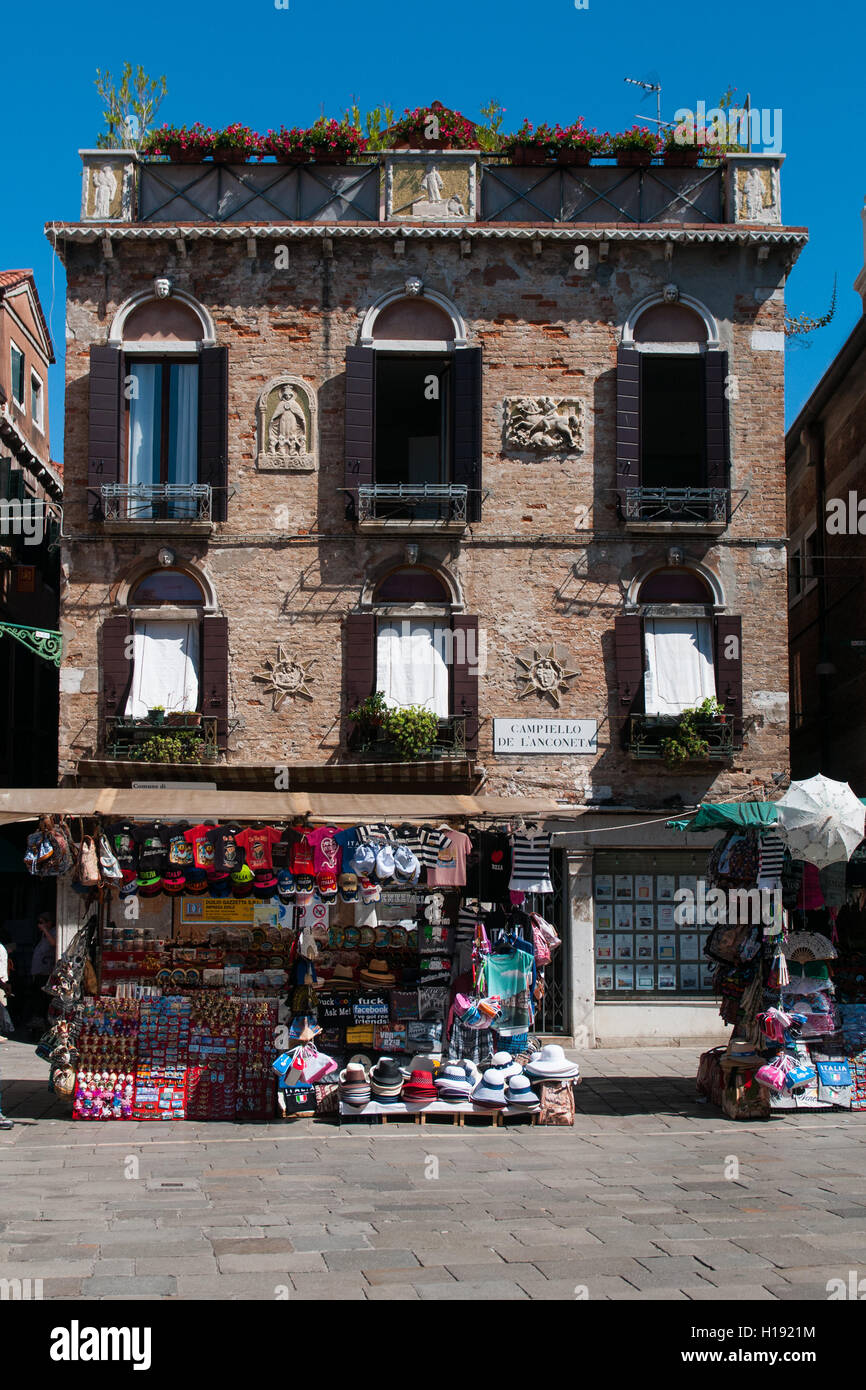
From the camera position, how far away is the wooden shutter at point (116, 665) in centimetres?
1953

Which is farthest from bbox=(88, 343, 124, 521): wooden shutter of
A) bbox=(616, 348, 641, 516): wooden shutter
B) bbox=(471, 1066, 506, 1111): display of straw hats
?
bbox=(471, 1066, 506, 1111): display of straw hats

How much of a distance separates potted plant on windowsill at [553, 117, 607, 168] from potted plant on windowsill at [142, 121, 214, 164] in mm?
5194

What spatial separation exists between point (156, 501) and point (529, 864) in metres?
9.06

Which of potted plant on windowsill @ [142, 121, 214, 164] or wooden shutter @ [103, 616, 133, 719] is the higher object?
potted plant on windowsill @ [142, 121, 214, 164]

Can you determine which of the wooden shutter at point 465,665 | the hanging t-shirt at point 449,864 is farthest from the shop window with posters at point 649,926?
the hanging t-shirt at point 449,864

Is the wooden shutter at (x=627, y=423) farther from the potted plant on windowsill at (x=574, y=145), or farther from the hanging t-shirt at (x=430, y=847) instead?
the hanging t-shirt at (x=430, y=847)

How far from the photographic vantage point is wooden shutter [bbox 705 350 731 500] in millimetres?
20141

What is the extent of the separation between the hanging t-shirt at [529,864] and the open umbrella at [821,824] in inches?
93.2

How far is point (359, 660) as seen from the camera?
64.4 feet

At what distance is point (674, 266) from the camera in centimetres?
2047

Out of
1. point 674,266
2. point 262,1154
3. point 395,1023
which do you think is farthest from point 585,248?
point 262,1154

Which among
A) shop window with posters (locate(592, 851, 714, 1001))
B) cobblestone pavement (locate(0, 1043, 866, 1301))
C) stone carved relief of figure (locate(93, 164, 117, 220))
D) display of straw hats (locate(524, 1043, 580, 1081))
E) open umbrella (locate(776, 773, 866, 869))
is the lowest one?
cobblestone pavement (locate(0, 1043, 866, 1301))

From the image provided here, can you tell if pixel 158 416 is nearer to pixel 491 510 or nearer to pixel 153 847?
pixel 491 510

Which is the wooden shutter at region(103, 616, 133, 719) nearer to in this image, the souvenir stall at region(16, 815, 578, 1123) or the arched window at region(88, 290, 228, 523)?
the arched window at region(88, 290, 228, 523)
